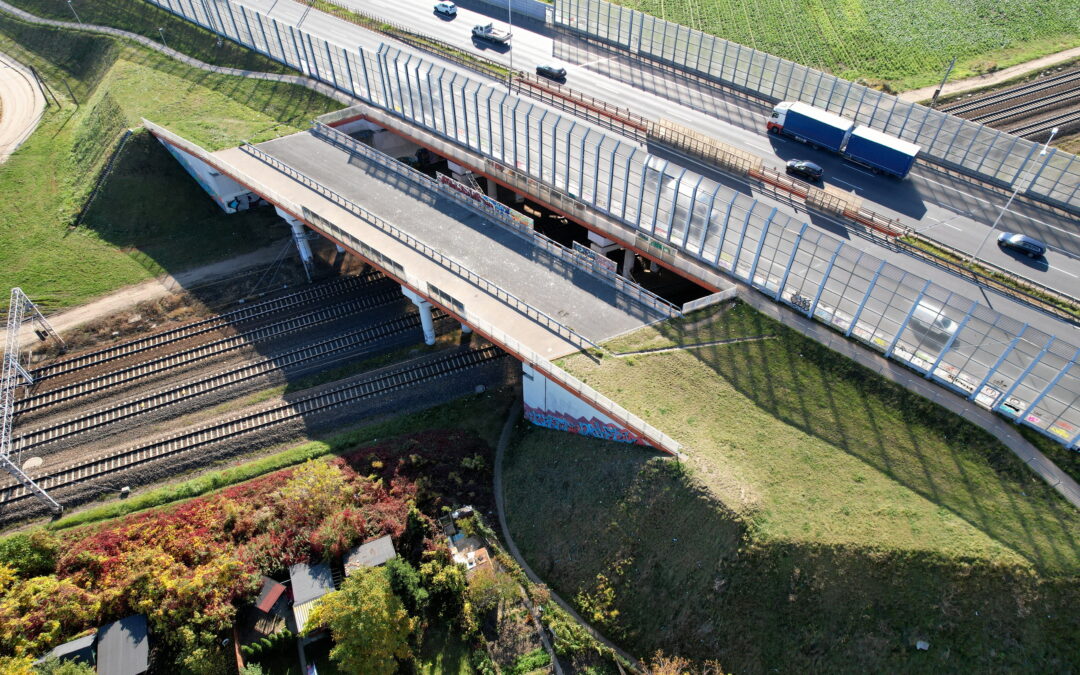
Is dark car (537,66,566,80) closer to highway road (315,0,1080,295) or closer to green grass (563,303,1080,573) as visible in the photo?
highway road (315,0,1080,295)

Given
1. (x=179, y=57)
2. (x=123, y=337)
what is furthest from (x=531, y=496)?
(x=179, y=57)

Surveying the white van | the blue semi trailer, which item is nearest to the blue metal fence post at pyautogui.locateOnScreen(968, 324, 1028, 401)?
the white van

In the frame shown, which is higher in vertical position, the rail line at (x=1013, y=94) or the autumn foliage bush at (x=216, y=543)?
the rail line at (x=1013, y=94)

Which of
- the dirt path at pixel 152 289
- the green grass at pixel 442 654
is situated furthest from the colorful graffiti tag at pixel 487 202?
the green grass at pixel 442 654

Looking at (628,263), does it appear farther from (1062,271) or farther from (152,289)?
(152,289)

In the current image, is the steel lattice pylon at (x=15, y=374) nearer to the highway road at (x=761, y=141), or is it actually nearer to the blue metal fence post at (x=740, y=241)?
the highway road at (x=761, y=141)

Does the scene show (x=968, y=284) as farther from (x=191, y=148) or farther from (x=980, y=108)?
(x=191, y=148)
